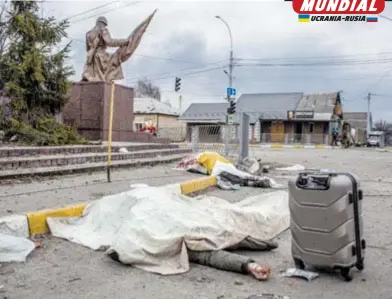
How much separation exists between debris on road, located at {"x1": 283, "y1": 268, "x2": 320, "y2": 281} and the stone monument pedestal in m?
11.3

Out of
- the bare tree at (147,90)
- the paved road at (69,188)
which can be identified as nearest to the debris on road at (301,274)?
the paved road at (69,188)

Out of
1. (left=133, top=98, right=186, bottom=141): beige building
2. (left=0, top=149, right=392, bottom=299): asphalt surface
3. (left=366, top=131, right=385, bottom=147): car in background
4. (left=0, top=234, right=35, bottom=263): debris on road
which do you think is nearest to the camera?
(left=0, top=149, right=392, bottom=299): asphalt surface

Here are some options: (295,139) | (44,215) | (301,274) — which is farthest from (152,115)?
(301,274)

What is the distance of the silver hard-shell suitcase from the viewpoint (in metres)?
3.46

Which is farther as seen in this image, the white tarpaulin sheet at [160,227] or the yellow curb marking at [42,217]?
the yellow curb marking at [42,217]

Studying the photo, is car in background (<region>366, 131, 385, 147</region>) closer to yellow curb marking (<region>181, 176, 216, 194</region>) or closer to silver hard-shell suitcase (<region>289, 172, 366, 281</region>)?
yellow curb marking (<region>181, 176, 216, 194</region>)

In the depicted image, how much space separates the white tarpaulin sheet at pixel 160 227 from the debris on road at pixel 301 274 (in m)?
0.63

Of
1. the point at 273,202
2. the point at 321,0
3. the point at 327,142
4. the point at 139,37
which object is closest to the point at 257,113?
the point at 327,142

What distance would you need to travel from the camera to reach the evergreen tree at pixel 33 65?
11.7m

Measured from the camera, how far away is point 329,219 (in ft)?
11.5

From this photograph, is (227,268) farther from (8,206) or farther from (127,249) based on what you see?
(8,206)

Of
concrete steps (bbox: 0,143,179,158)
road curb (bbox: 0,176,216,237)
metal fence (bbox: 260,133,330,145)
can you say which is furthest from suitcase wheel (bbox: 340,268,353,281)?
metal fence (bbox: 260,133,330,145)

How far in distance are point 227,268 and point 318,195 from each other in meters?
1.04

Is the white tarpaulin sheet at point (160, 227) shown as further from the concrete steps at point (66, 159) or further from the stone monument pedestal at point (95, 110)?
the stone monument pedestal at point (95, 110)
